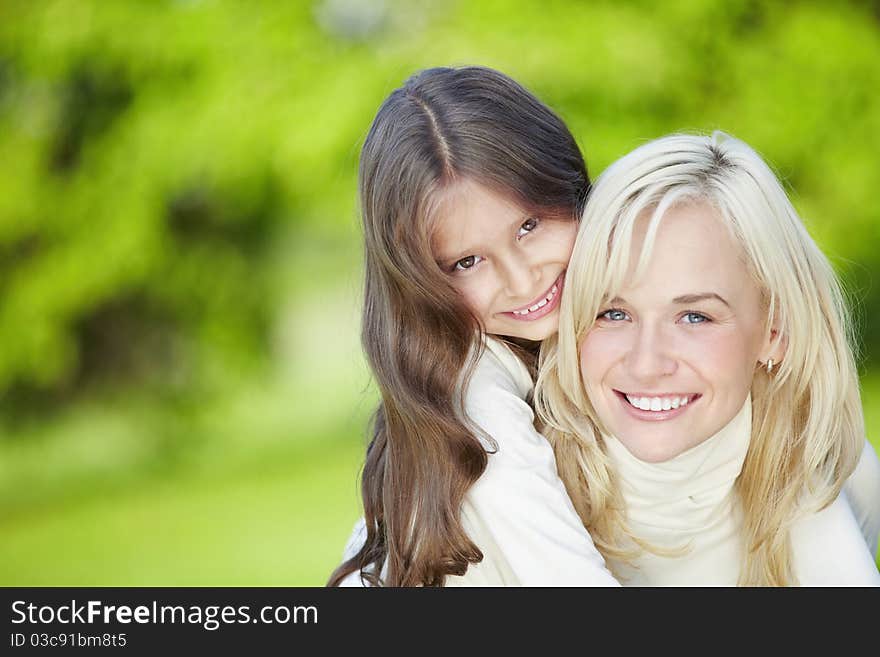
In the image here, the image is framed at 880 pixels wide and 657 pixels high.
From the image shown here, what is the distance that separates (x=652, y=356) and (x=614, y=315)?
120 mm

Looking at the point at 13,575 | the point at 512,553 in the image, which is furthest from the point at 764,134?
the point at 13,575

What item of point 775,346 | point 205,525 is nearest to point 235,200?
point 205,525

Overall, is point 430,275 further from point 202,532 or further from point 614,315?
point 202,532

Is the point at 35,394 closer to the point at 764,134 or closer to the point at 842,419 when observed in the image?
the point at 764,134

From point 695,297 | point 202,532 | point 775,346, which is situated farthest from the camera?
point 202,532

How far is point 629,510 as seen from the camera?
2.01m

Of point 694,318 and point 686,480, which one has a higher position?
point 694,318

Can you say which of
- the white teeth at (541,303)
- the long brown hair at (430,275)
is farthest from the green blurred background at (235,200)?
the white teeth at (541,303)

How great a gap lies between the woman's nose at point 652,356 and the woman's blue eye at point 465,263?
1.16 ft

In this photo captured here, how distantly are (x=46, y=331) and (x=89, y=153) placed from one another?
902mm

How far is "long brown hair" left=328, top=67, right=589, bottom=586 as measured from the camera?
6.31ft

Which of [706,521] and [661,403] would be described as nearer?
[661,403]

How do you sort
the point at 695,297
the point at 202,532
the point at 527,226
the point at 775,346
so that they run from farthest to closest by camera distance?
the point at 202,532 < the point at 527,226 < the point at 775,346 < the point at 695,297

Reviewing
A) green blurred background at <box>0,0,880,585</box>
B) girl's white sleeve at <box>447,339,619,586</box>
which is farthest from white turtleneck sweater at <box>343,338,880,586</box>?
green blurred background at <box>0,0,880,585</box>
